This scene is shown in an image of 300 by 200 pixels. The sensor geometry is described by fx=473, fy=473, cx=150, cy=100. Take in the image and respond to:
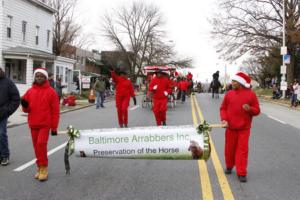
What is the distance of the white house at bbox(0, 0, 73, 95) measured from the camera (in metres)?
30.7

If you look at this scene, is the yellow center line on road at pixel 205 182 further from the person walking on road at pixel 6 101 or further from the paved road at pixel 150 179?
the person walking on road at pixel 6 101

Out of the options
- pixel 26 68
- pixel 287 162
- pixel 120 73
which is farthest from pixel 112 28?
pixel 287 162

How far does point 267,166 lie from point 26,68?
26.4m

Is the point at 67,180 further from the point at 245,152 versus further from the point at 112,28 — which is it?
the point at 112,28

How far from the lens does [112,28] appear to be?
7688 cm

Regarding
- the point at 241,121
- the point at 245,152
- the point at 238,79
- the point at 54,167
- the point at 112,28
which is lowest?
the point at 54,167

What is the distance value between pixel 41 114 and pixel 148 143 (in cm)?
172

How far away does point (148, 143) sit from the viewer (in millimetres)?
7160

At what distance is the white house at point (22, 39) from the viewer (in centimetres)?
3070

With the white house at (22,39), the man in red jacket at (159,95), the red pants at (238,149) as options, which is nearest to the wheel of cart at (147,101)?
the white house at (22,39)

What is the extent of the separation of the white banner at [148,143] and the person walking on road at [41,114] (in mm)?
548

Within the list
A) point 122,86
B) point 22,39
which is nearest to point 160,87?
point 122,86

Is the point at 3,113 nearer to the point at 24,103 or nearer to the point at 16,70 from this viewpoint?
the point at 24,103

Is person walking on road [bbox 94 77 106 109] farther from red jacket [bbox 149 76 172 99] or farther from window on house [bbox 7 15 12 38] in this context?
red jacket [bbox 149 76 172 99]
